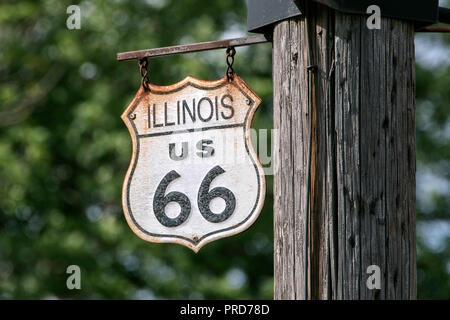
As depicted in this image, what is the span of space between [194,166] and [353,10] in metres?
0.73

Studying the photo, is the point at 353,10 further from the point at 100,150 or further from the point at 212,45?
the point at 100,150

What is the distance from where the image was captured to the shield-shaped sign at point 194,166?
7.72ft

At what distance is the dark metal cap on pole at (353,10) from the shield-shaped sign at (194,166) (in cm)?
22

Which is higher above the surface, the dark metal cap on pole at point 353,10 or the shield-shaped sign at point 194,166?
the dark metal cap on pole at point 353,10

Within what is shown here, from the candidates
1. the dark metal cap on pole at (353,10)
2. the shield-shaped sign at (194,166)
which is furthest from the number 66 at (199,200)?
the dark metal cap on pole at (353,10)

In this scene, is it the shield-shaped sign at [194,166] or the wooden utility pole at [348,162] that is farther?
the shield-shaped sign at [194,166]

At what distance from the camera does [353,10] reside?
2.07 metres

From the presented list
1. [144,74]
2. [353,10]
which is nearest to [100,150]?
[144,74]

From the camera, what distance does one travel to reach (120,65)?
862 centimetres

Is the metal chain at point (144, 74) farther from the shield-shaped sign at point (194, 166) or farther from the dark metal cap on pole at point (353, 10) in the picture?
the dark metal cap on pole at point (353, 10)

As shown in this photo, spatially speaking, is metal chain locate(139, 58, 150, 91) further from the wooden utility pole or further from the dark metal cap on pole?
the wooden utility pole

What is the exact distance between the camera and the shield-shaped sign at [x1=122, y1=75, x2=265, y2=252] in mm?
2354
